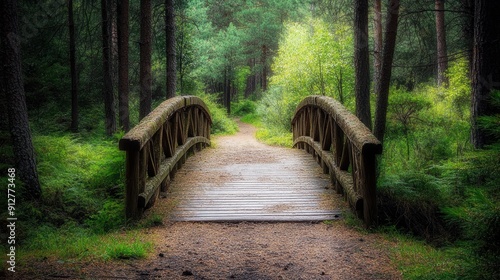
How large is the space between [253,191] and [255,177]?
1.10 metres

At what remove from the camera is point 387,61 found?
805cm

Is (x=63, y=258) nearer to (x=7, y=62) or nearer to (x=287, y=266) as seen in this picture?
(x=287, y=266)

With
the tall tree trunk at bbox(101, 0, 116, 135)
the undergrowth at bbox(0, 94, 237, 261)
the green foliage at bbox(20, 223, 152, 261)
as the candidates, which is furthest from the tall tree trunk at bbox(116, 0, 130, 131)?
the green foliage at bbox(20, 223, 152, 261)

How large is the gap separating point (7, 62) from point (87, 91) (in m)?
11.7

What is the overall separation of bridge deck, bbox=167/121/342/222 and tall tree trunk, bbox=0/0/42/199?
236 cm

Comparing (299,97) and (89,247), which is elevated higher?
(299,97)

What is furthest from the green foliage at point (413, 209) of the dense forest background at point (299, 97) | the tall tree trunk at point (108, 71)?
the tall tree trunk at point (108, 71)

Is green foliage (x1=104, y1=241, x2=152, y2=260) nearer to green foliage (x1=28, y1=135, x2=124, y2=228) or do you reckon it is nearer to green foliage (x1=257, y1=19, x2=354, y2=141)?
green foliage (x1=28, y1=135, x2=124, y2=228)

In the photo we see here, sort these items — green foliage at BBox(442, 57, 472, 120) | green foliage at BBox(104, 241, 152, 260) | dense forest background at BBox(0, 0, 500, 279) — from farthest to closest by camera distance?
green foliage at BBox(442, 57, 472, 120)
dense forest background at BBox(0, 0, 500, 279)
green foliage at BBox(104, 241, 152, 260)

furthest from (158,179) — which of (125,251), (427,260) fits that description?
(427,260)

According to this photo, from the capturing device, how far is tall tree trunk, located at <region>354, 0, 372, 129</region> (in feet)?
31.6

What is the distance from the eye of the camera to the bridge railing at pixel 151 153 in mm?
5406

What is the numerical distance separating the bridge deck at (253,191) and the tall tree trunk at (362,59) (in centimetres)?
181

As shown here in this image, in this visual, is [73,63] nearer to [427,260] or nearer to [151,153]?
[151,153]
